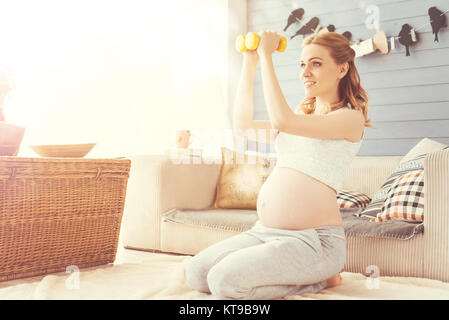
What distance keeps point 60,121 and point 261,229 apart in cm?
255

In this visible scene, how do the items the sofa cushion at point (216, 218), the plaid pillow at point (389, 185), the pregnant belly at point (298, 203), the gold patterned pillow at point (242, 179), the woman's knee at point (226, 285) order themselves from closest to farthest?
the woman's knee at point (226, 285) < the pregnant belly at point (298, 203) < the plaid pillow at point (389, 185) < the sofa cushion at point (216, 218) < the gold patterned pillow at point (242, 179)

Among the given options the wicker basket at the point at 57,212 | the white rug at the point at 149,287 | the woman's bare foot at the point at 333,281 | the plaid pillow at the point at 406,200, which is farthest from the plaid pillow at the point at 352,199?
the wicker basket at the point at 57,212

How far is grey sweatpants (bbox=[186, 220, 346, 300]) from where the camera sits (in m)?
1.32

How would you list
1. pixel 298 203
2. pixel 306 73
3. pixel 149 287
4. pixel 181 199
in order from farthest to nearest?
1. pixel 181 199
2. pixel 149 287
3. pixel 306 73
4. pixel 298 203

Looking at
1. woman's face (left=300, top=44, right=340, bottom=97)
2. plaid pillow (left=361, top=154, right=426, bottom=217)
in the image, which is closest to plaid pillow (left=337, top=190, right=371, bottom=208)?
plaid pillow (left=361, top=154, right=426, bottom=217)

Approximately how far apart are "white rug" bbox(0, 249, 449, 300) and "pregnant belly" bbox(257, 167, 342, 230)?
0.24 metres

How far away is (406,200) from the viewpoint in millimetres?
1886

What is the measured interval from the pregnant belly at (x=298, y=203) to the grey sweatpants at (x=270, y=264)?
0.03m

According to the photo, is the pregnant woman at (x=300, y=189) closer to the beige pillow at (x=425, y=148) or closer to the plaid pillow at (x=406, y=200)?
the plaid pillow at (x=406, y=200)

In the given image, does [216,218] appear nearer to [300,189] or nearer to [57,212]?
[57,212]

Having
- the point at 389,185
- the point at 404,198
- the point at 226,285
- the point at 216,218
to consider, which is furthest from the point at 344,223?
the point at 226,285

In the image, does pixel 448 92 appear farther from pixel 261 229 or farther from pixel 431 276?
pixel 261 229

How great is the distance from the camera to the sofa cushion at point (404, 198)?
1.86 metres

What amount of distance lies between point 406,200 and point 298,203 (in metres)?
0.67
